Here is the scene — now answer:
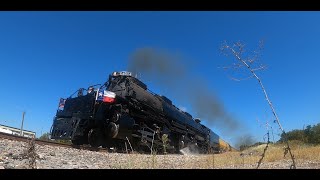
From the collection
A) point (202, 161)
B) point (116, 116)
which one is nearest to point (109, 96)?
point (116, 116)

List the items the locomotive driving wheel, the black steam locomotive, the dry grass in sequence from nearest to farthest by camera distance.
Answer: the dry grass, the black steam locomotive, the locomotive driving wheel

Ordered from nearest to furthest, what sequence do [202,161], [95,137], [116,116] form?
[202,161], [116,116], [95,137]

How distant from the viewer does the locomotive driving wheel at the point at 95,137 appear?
14.4 meters

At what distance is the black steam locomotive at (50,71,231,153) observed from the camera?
45.9 ft

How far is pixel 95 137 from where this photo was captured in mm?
14703

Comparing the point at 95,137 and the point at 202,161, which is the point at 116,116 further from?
the point at 202,161

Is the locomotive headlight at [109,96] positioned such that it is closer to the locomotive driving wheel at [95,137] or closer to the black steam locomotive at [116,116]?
the black steam locomotive at [116,116]

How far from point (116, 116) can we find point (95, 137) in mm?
1599

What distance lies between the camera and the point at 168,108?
1667 centimetres

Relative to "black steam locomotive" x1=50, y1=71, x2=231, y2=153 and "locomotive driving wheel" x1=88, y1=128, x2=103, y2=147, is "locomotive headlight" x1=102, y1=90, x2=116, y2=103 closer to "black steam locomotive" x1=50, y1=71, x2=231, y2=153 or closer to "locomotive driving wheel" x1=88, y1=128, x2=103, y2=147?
"black steam locomotive" x1=50, y1=71, x2=231, y2=153

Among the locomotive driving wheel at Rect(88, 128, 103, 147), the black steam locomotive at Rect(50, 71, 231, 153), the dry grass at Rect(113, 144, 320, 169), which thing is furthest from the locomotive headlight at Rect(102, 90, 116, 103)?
Result: the dry grass at Rect(113, 144, 320, 169)
